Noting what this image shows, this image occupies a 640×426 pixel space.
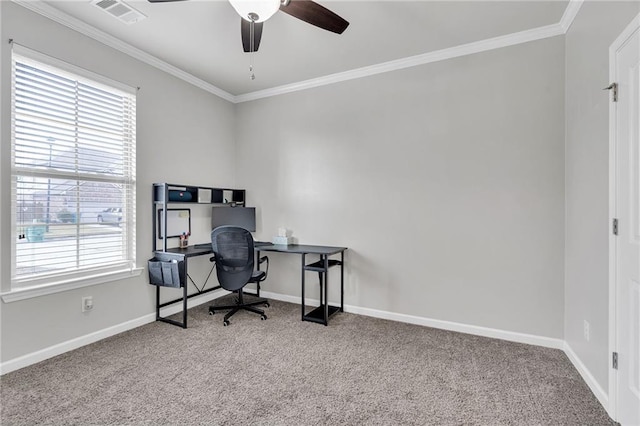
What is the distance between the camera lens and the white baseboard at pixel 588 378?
1.92 m

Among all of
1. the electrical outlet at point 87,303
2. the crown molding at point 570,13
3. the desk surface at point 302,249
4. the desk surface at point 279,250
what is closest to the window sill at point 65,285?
the electrical outlet at point 87,303

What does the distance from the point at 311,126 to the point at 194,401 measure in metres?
Answer: 3.10

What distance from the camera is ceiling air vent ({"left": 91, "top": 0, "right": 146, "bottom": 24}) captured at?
7.87 ft

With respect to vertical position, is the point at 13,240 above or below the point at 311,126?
below

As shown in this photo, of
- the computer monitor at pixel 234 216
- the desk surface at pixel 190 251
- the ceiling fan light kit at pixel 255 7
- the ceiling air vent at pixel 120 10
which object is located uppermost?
the ceiling air vent at pixel 120 10

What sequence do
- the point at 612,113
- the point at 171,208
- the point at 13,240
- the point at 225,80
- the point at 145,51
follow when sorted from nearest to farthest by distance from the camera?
the point at 612,113
the point at 13,240
the point at 145,51
the point at 171,208
the point at 225,80

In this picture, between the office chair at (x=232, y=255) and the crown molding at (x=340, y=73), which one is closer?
the crown molding at (x=340, y=73)

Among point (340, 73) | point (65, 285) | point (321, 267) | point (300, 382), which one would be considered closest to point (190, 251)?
point (65, 285)

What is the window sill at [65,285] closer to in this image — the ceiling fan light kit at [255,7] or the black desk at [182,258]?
the black desk at [182,258]

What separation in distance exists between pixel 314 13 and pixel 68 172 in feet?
7.98

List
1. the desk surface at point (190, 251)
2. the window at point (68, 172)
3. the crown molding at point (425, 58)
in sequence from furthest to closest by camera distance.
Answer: the desk surface at point (190, 251) → the crown molding at point (425, 58) → the window at point (68, 172)

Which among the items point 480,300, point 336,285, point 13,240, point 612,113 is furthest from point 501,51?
point 13,240

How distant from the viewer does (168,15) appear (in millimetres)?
2555

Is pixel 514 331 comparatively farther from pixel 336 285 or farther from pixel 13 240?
pixel 13 240
